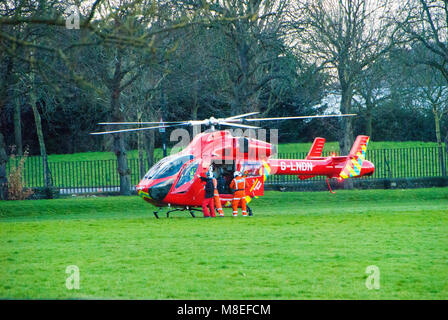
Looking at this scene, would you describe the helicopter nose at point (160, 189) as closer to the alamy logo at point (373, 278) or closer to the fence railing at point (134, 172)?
the fence railing at point (134, 172)

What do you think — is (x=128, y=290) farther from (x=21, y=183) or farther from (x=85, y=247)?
(x=21, y=183)

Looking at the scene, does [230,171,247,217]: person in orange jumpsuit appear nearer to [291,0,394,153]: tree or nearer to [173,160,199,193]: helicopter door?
[173,160,199,193]: helicopter door

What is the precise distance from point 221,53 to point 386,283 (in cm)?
2093

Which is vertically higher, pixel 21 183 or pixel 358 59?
pixel 358 59

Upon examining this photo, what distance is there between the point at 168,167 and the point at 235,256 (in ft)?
30.4

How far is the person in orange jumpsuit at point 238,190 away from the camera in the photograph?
21469mm

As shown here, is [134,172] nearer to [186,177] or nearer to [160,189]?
[186,177]

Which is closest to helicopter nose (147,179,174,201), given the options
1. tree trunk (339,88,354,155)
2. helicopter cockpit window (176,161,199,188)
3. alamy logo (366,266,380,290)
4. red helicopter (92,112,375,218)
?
red helicopter (92,112,375,218)

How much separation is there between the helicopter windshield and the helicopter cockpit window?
0.22m

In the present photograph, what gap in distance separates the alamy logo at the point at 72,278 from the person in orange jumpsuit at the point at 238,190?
1105cm

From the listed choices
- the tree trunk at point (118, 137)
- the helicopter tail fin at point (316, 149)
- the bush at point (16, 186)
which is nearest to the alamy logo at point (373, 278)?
the helicopter tail fin at point (316, 149)

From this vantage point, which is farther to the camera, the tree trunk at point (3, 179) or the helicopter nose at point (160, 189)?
the tree trunk at point (3, 179)
